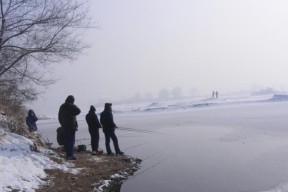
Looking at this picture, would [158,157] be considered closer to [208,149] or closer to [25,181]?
[208,149]

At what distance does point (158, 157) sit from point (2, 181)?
295 inches

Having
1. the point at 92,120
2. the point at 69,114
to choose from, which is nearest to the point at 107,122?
the point at 92,120

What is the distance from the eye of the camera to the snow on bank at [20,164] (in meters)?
9.11

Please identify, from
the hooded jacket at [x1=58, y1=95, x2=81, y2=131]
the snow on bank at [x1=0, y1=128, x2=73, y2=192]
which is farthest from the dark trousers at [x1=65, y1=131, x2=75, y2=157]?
the snow on bank at [x1=0, y1=128, x2=73, y2=192]

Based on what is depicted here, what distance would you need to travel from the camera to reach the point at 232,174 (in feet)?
38.1

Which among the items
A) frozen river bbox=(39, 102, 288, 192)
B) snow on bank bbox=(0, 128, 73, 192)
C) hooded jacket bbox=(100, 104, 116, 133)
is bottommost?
frozen river bbox=(39, 102, 288, 192)

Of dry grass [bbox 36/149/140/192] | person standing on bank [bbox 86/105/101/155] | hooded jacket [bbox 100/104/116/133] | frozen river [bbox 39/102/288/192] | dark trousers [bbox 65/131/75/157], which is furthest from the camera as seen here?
person standing on bank [bbox 86/105/101/155]

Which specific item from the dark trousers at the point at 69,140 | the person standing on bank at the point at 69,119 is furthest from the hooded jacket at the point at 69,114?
the dark trousers at the point at 69,140

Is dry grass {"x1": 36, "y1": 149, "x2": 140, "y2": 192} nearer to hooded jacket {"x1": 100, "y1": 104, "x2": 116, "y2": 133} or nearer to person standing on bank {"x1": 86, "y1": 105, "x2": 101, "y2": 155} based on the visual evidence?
person standing on bank {"x1": 86, "y1": 105, "x2": 101, "y2": 155}

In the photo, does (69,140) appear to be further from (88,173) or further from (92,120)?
(92,120)

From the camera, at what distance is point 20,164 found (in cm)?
1043

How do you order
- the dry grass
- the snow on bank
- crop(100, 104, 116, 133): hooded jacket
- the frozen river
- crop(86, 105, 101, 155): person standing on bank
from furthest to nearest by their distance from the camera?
crop(86, 105, 101, 155): person standing on bank → crop(100, 104, 116, 133): hooded jacket → the frozen river → the dry grass → the snow on bank

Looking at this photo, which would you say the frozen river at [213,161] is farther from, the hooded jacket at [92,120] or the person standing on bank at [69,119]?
the person standing on bank at [69,119]

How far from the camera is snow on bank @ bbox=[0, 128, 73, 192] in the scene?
9108 mm
